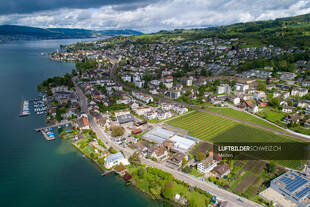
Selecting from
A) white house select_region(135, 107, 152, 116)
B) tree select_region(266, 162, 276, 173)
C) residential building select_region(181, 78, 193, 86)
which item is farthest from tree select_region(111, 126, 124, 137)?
residential building select_region(181, 78, 193, 86)

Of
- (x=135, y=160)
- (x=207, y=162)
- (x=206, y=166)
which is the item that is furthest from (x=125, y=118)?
(x=206, y=166)

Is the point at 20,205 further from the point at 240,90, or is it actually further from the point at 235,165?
the point at 240,90

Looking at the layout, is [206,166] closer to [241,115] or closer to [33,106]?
[241,115]

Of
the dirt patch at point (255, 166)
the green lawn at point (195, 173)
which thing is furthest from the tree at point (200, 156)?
the dirt patch at point (255, 166)

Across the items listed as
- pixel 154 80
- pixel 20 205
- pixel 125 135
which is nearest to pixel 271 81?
pixel 154 80

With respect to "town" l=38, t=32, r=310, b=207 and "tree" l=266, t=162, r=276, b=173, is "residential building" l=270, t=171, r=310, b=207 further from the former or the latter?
"tree" l=266, t=162, r=276, b=173
